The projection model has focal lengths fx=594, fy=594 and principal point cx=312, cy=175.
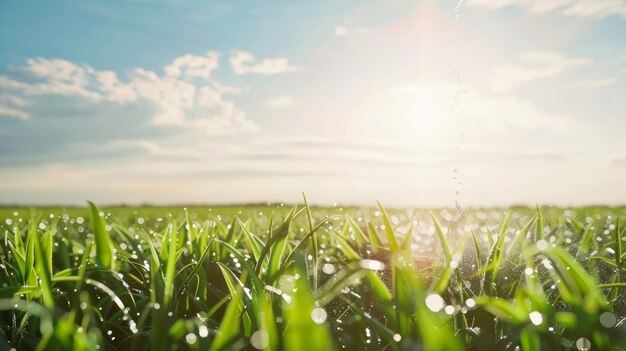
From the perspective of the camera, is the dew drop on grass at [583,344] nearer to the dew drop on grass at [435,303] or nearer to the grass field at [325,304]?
the grass field at [325,304]

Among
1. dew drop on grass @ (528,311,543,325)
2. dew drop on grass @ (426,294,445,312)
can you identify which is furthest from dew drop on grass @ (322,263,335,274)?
dew drop on grass @ (528,311,543,325)

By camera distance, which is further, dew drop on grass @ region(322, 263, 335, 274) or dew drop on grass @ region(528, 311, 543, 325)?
dew drop on grass @ region(322, 263, 335, 274)

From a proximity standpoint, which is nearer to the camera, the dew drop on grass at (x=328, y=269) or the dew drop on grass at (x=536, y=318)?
the dew drop on grass at (x=536, y=318)

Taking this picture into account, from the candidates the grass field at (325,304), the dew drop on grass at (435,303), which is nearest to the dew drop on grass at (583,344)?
the grass field at (325,304)

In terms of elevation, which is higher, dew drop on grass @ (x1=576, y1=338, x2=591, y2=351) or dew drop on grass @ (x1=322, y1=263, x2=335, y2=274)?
dew drop on grass @ (x1=322, y1=263, x2=335, y2=274)

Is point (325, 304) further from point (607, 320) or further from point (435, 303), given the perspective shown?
point (607, 320)

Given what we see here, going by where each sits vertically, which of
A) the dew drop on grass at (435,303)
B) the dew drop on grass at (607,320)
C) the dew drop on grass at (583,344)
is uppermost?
the dew drop on grass at (435,303)

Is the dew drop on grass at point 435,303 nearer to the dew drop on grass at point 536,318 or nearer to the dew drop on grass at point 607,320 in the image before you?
the dew drop on grass at point 536,318

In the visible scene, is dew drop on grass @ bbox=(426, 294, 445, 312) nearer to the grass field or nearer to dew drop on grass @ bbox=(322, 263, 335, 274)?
the grass field

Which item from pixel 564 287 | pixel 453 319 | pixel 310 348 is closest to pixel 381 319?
pixel 453 319

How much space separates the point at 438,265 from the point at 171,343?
2.82 ft

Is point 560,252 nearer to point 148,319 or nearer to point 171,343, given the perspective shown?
point 171,343

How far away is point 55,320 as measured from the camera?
3.33 feet

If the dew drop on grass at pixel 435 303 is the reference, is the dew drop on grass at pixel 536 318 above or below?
below
